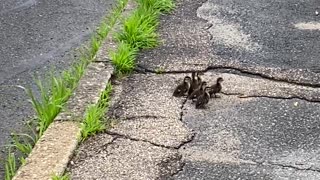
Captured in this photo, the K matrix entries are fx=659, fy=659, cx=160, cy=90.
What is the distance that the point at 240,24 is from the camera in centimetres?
670

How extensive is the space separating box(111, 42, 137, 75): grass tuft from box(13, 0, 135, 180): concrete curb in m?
0.07

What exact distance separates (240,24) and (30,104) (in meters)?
2.59

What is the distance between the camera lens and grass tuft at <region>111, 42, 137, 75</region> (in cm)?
545

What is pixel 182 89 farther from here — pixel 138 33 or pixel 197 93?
pixel 138 33

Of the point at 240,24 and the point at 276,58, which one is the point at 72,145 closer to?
the point at 276,58

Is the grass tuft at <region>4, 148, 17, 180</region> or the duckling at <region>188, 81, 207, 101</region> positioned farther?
the duckling at <region>188, 81, 207, 101</region>

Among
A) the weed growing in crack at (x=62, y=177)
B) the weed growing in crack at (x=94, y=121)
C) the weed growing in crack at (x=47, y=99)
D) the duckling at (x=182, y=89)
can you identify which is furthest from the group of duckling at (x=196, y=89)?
the weed growing in crack at (x=62, y=177)

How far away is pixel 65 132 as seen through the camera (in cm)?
429

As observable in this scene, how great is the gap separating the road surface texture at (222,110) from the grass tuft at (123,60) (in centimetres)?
10

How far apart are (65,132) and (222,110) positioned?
124 centimetres

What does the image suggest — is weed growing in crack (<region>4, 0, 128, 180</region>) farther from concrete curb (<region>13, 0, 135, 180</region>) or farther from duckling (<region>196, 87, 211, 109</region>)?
duckling (<region>196, 87, 211, 109</region>)

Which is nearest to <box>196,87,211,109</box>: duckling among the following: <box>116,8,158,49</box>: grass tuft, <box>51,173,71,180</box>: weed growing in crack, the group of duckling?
the group of duckling

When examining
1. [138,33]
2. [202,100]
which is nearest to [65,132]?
[202,100]

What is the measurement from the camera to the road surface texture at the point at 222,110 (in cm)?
412
